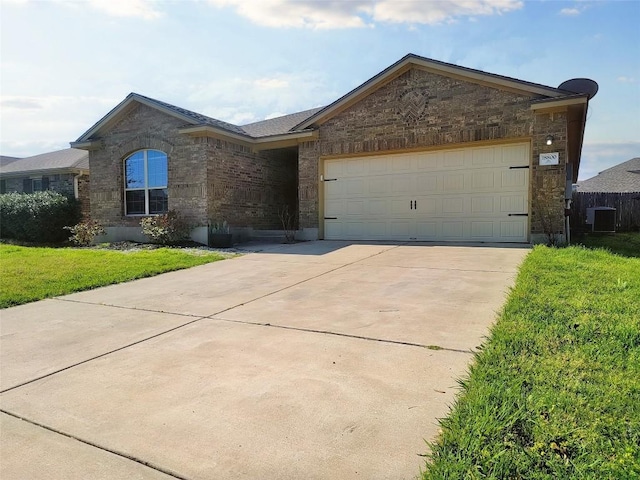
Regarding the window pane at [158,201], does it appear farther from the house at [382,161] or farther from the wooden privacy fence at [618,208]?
the wooden privacy fence at [618,208]

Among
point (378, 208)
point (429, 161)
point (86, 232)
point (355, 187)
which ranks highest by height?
point (429, 161)

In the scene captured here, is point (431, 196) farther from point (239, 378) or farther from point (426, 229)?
point (239, 378)

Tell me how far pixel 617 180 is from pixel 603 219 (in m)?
12.3

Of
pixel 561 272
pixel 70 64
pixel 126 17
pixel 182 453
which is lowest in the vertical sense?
pixel 182 453

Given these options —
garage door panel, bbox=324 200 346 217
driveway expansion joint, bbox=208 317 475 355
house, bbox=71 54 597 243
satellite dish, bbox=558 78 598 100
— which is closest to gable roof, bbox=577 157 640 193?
house, bbox=71 54 597 243

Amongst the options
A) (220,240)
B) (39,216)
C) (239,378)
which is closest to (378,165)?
(220,240)

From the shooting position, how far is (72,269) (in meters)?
7.36

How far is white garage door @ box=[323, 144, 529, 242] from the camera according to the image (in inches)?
380

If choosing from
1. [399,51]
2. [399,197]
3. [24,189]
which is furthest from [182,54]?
[24,189]

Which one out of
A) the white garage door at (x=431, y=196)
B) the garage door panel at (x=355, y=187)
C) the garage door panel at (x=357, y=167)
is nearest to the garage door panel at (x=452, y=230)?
the white garage door at (x=431, y=196)

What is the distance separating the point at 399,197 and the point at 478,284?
236 inches

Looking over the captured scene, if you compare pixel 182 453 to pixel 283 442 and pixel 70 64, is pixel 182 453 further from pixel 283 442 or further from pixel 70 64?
pixel 70 64

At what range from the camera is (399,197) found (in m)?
10.9

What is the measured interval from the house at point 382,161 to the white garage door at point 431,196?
3 cm
